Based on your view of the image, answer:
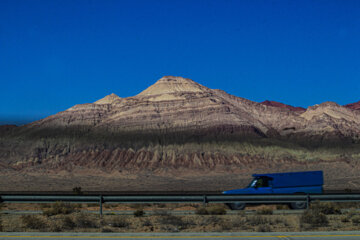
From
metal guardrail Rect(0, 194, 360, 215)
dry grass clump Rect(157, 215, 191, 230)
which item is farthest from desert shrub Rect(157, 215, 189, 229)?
metal guardrail Rect(0, 194, 360, 215)

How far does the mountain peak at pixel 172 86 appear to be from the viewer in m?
123

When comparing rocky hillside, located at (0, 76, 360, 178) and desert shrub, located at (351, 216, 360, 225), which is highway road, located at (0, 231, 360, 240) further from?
rocky hillside, located at (0, 76, 360, 178)

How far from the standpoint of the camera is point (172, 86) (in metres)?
125

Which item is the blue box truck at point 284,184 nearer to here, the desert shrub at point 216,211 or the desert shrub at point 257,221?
the desert shrub at point 216,211

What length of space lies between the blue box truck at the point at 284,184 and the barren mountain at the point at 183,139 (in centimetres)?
5753

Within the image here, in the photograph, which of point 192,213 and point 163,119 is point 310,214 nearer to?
point 192,213

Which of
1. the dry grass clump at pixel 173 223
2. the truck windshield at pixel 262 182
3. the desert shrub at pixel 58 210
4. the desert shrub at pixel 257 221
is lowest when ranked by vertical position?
the desert shrub at pixel 257 221

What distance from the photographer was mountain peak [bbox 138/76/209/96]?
404ft

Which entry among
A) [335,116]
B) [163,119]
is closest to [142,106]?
[163,119]

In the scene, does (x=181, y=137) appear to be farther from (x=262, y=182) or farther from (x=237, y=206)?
(x=237, y=206)

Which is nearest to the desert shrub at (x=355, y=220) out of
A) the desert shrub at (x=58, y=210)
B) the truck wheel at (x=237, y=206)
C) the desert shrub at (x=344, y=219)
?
the desert shrub at (x=344, y=219)

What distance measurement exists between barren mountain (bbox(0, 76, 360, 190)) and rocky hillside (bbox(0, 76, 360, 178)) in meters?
0.19

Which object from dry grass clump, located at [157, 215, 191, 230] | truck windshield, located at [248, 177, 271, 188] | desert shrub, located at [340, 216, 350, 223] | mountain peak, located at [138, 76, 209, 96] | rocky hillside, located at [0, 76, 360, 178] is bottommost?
desert shrub, located at [340, 216, 350, 223]

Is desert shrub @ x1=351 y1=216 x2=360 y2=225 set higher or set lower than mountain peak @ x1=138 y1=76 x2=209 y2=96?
lower
